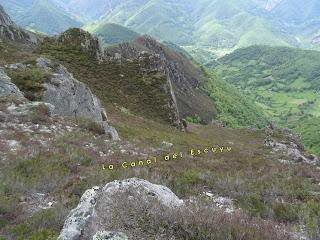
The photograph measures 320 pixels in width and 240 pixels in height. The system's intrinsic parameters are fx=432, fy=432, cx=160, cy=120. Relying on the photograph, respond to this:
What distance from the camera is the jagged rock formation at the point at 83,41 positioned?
61.0m

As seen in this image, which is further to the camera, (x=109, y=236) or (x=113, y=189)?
(x=113, y=189)

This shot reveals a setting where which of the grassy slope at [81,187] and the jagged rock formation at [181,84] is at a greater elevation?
the jagged rock formation at [181,84]

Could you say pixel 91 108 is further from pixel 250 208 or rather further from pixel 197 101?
pixel 197 101

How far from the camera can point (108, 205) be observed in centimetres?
782

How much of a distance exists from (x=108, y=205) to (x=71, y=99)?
77.9 feet

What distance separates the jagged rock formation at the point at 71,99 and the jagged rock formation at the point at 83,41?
84.4 ft

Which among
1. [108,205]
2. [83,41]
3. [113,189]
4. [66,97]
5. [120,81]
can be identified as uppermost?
[83,41]

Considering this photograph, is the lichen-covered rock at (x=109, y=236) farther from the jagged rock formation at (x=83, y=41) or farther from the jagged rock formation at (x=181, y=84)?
the jagged rock formation at (x=181, y=84)

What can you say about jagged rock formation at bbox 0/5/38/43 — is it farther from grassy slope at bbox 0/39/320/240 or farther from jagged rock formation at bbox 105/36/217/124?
grassy slope at bbox 0/39/320/240

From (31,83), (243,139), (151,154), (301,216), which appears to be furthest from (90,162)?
(243,139)

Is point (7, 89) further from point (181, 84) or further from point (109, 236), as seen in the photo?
point (181, 84)

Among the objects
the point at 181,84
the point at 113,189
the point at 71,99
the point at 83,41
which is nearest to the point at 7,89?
the point at 71,99

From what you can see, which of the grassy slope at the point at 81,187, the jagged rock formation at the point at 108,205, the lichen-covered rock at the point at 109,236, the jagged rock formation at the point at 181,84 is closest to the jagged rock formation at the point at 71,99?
the grassy slope at the point at 81,187

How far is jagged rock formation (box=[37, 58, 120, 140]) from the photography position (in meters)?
28.6
